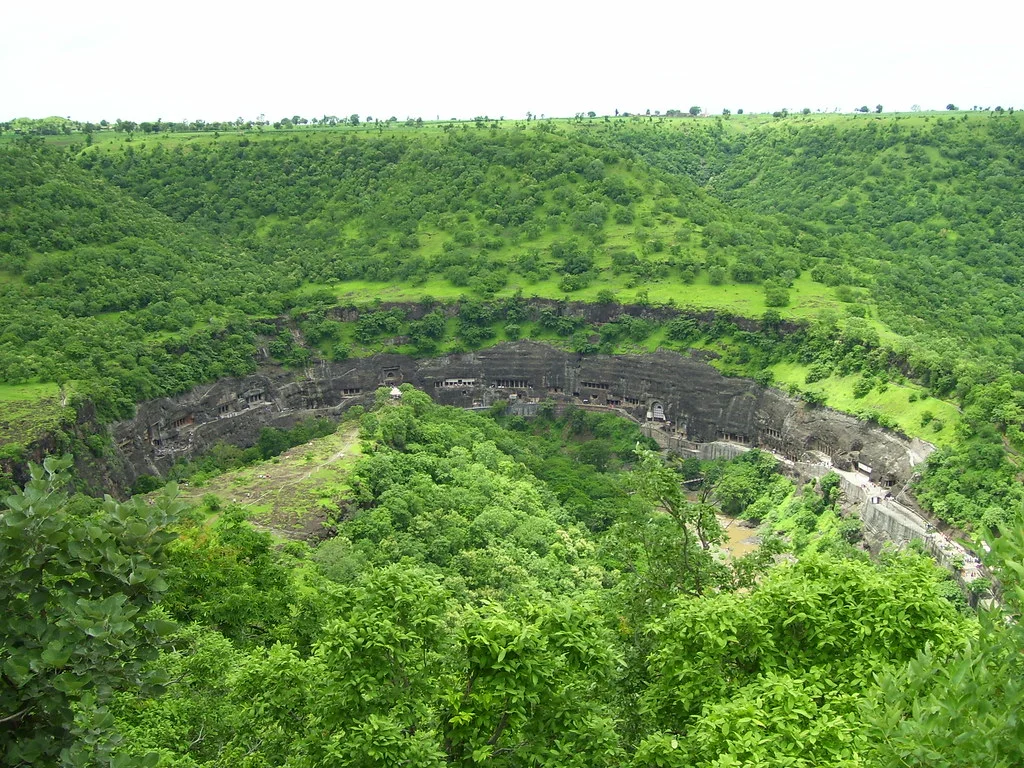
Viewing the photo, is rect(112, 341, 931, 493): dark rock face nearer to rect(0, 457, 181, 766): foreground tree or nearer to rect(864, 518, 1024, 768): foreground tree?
rect(864, 518, 1024, 768): foreground tree

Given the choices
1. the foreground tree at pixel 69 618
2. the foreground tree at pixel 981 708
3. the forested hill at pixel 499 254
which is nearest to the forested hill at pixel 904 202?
the forested hill at pixel 499 254

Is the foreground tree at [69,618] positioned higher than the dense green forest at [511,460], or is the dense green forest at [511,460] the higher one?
the foreground tree at [69,618]

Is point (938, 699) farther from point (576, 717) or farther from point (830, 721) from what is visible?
point (576, 717)

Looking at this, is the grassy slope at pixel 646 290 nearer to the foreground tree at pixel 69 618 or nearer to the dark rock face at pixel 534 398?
the dark rock face at pixel 534 398

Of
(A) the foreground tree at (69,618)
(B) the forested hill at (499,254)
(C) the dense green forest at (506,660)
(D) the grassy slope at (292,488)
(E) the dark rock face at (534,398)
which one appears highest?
(A) the foreground tree at (69,618)

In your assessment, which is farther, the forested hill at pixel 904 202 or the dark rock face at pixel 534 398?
the forested hill at pixel 904 202

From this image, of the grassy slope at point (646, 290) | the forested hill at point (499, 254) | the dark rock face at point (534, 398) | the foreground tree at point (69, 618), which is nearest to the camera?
the foreground tree at point (69, 618)

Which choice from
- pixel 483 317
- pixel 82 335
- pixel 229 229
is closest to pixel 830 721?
pixel 82 335
